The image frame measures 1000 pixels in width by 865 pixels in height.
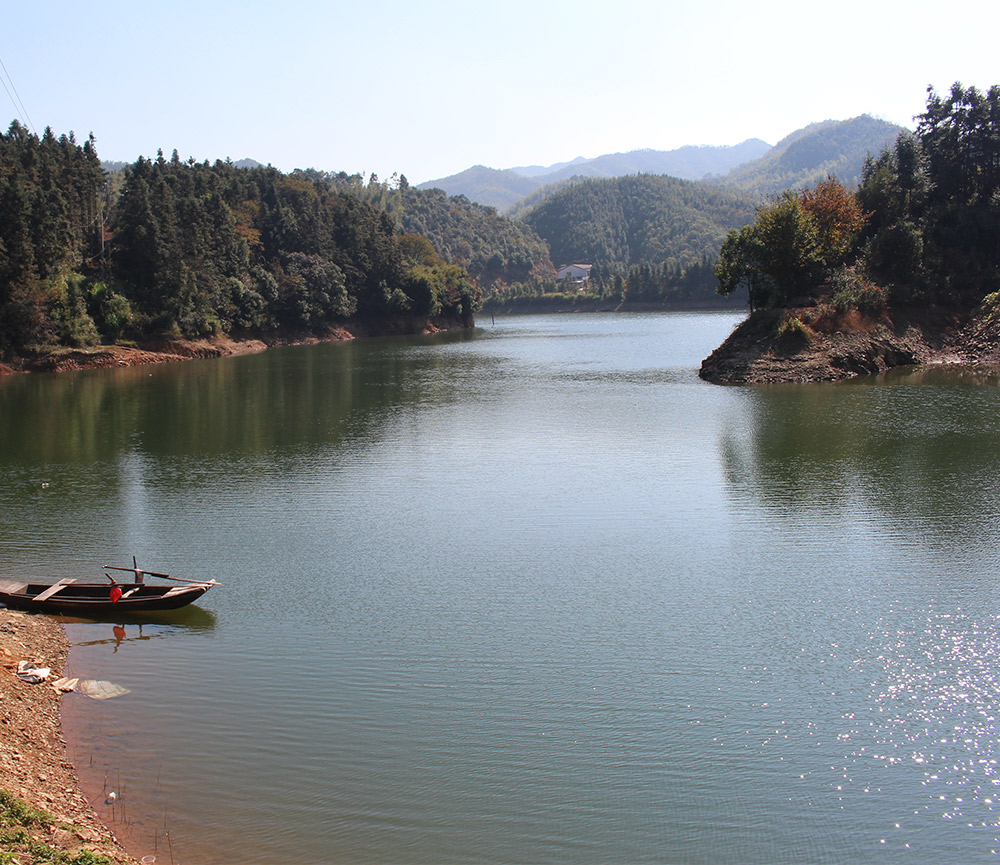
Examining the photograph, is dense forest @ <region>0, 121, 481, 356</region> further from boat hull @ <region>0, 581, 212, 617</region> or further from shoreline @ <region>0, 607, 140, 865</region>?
shoreline @ <region>0, 607, 140, 865</region>

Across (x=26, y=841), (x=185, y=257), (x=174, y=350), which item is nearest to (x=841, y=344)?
(x=26, y=841)

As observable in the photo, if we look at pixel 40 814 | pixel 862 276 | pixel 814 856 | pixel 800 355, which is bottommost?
pixel 814 856

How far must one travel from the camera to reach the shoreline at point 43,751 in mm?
8711

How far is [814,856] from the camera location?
363 inches

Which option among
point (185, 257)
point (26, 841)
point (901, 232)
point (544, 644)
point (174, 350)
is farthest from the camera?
point (185, 257)

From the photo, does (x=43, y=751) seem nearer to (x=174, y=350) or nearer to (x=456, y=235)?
(x=174, y=350)

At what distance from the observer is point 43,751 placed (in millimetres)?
10859

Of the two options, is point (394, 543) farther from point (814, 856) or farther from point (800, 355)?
point (800, 355)

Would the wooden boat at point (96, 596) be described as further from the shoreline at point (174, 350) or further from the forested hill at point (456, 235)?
the forested hill at point (456, 235)

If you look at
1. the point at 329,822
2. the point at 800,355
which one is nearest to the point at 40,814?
the point at 329,822

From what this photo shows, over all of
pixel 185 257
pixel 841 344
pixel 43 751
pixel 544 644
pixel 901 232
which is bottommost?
pixel 544 644

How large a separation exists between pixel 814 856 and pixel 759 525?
12955mm

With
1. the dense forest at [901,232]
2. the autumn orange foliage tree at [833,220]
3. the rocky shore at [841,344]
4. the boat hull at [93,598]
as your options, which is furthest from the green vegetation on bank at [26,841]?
the autumn orange foliage tree at [833,220]

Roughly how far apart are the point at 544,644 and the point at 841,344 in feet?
135
